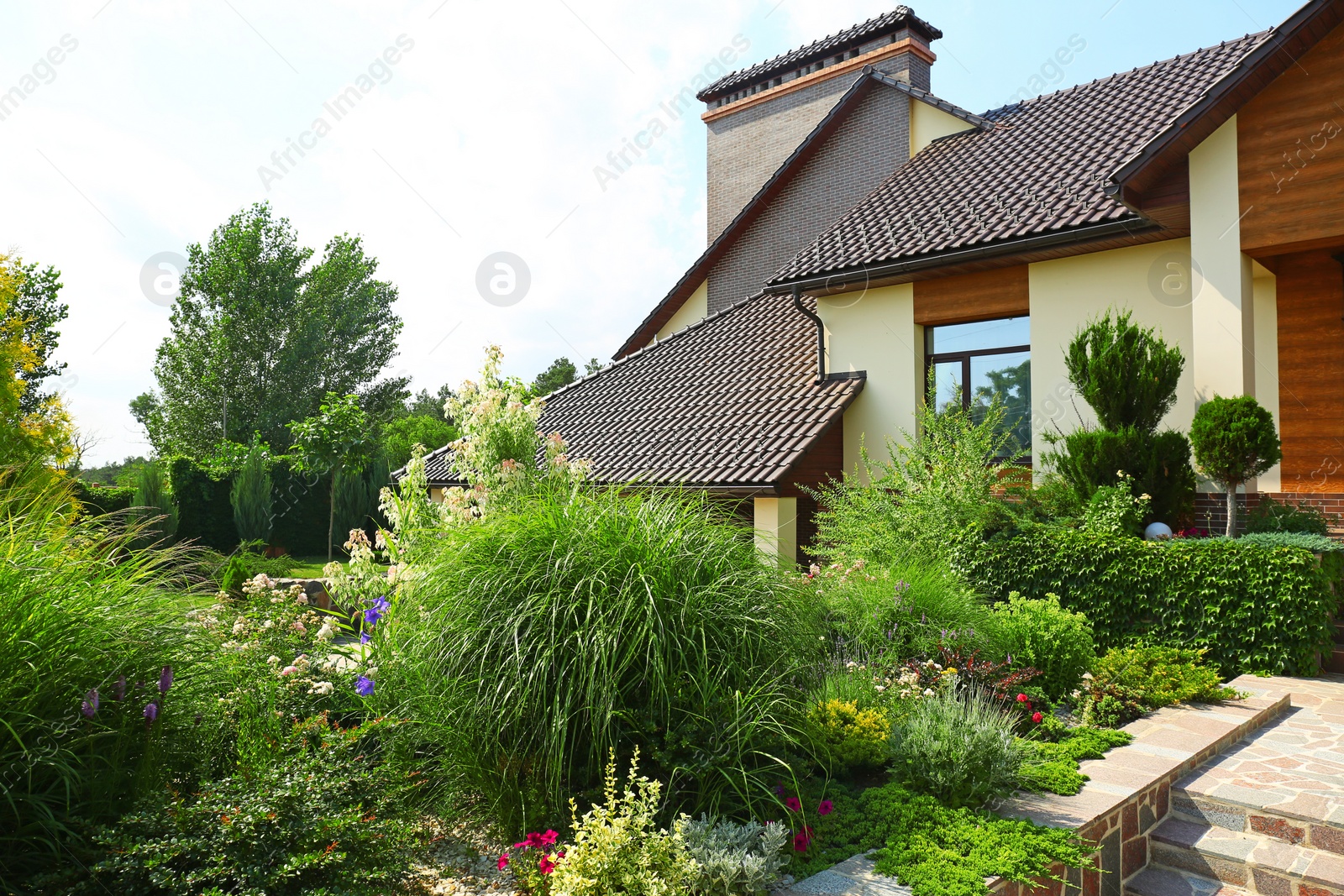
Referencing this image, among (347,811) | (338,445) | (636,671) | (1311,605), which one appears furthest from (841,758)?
(338,445)

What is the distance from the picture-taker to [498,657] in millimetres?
3455

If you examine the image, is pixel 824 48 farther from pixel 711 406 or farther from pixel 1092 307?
pixel 1092 307

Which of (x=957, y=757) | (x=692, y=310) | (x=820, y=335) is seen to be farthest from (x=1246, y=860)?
(x=692, y=310)

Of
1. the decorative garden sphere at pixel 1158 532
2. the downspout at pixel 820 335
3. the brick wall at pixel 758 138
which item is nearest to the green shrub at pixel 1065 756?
the decorative garden sphere at pixel 1158 532

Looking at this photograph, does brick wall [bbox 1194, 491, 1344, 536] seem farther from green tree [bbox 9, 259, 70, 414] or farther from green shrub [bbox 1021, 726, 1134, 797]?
green tree [bbox 9, 259, 70, 414]

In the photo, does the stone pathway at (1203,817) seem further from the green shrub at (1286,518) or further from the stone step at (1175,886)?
the green shrub at (1286,518)

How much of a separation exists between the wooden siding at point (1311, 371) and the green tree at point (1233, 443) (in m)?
1.58

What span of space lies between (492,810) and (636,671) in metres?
0.92

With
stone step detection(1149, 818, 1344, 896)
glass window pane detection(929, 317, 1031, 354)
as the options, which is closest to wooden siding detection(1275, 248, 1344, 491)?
glass window pane detection(929, 317, 1031, 354)

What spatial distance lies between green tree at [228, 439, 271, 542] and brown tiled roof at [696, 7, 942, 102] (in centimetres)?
1529

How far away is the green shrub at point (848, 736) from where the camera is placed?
13.3 feet

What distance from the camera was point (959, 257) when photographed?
34.4 ft

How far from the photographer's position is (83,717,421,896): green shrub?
2.65m

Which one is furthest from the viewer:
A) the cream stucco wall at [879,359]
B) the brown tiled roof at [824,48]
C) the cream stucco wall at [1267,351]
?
the brown tiled roof at [824,48]
